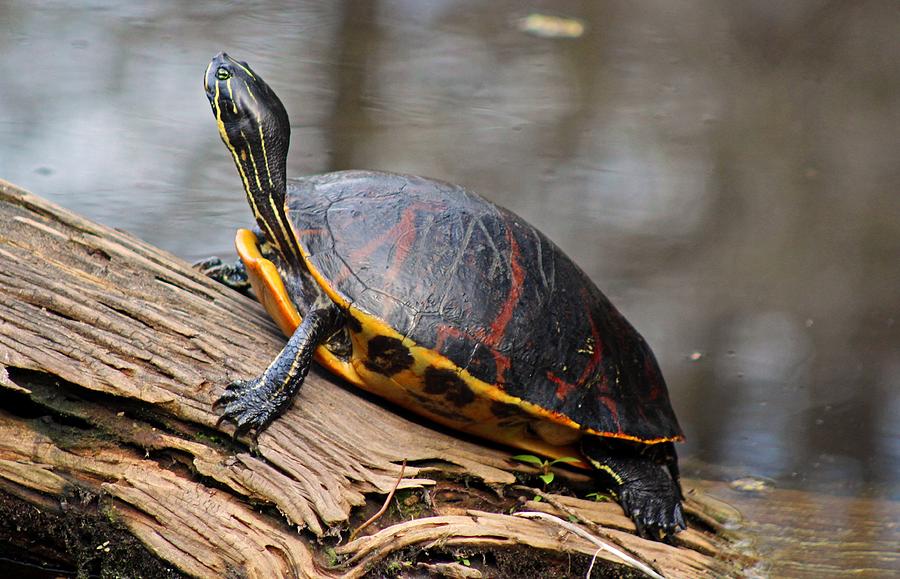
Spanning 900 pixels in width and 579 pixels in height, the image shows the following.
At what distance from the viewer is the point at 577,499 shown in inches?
114

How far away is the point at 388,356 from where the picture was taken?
2756 millimetres

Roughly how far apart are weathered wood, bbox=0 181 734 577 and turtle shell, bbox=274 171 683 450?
0.22 m

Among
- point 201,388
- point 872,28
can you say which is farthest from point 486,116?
point 201,388

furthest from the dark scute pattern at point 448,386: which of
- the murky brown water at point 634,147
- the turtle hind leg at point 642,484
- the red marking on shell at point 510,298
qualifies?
the murky brown water at point 634,147

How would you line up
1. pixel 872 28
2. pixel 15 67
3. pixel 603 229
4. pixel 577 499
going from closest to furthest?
pixel 577 499 → pixel 603 229 → pixel 15 67 → pixel 872 28

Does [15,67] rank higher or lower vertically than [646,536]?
higher

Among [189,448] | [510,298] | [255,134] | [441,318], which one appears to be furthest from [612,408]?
[255,134]

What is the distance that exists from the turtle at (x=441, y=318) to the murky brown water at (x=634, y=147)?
3.52 feet

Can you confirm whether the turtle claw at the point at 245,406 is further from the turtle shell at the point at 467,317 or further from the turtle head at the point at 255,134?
the turtle head at the point at 255,134

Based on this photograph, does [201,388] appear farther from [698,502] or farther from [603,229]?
[603,229]

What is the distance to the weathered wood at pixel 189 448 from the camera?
2.41m

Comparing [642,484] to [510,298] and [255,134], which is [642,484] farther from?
[255,134]

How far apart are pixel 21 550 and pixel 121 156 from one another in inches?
143

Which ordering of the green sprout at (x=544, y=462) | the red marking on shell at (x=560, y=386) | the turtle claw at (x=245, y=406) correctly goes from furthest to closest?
the green sprout at (x=544, y=462) < the red marking on shell at (x=560, y=386) < the turtle claw at (x=245, y=406)
